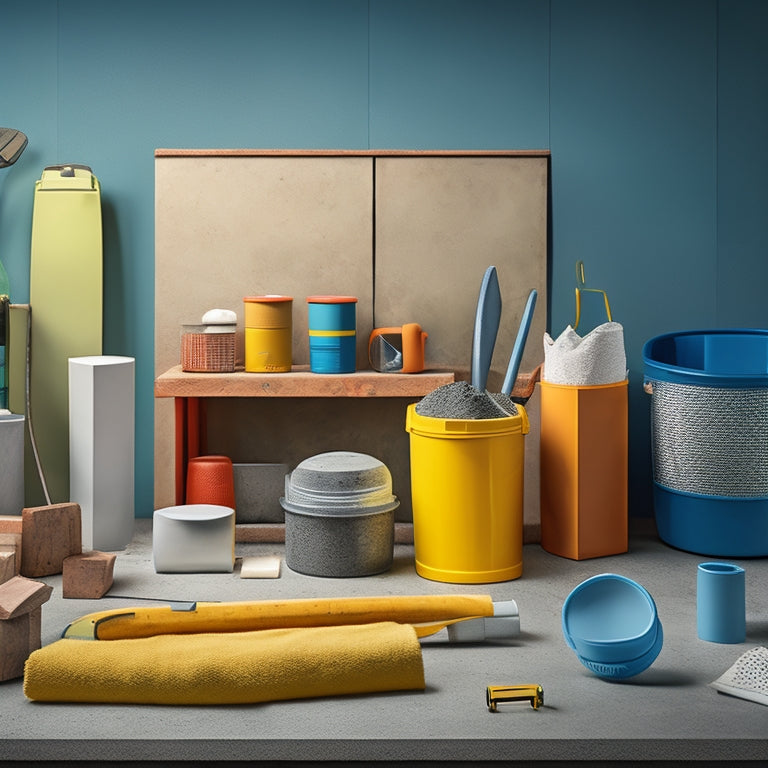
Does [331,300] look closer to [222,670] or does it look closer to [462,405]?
[462,405]

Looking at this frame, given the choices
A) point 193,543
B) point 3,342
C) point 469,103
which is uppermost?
point 469,103

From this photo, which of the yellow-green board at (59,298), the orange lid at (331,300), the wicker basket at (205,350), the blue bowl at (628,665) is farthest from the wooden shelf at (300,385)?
the blue bowl at (628,665)

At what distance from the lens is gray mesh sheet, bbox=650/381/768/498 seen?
226 centimetres

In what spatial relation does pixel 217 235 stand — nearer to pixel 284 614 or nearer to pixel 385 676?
pixel 284 614

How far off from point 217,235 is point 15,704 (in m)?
1.39

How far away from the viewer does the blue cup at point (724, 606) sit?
179 centimetres

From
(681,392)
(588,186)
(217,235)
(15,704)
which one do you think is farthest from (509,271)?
(15,704)

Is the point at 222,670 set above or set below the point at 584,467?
below

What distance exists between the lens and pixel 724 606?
5.87ft

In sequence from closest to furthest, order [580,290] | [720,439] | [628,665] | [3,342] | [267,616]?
1. [628,665]
2. [267,616]
3. [720,439]
4. [3,342]
5. [580,290]

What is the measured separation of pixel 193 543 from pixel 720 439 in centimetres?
122

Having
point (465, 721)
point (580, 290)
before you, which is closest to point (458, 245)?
point (580, 290)

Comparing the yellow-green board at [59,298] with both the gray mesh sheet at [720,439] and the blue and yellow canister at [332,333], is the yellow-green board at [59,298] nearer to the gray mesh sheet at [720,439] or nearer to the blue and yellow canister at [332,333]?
the blue and yellow canister at [332,333]

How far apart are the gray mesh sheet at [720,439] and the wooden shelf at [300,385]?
56 centimetres
